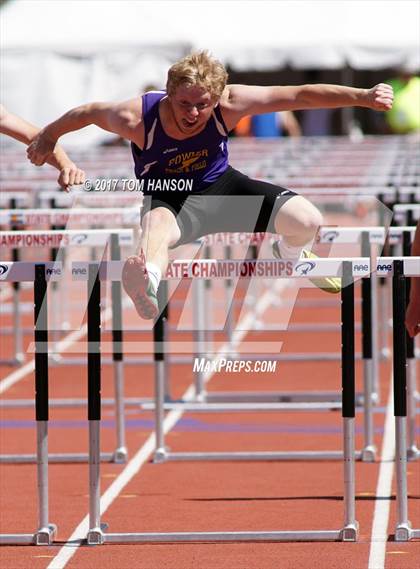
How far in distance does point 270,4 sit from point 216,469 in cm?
1351

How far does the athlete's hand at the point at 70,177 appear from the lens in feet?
23.2

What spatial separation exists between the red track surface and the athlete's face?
1.87 meters

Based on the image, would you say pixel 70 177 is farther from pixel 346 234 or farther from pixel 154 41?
pixel 154 41

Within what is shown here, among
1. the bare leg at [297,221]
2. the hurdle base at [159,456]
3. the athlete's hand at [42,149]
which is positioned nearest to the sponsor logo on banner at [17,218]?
the hurdle base at [159,456]

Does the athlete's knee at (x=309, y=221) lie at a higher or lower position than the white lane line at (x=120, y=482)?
higher

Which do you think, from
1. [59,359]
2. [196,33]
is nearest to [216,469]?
[59,359]

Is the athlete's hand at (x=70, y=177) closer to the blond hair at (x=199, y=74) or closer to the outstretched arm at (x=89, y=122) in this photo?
the outstretched arm at (x=89, y=122)

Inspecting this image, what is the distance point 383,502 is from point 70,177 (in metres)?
2.35

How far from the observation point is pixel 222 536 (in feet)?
23.6

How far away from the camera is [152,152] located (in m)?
7.28

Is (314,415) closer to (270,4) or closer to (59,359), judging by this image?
(59,359)

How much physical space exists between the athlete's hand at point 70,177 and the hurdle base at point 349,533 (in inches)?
75.1

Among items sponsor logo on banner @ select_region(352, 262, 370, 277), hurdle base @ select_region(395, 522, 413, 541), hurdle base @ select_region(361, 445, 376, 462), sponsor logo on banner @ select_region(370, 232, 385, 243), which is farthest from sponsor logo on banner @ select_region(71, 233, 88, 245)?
hurdle base @ select_region(395, 522, 413, 541)

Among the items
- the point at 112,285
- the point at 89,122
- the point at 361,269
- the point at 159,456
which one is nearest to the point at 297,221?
the point at 361,269
